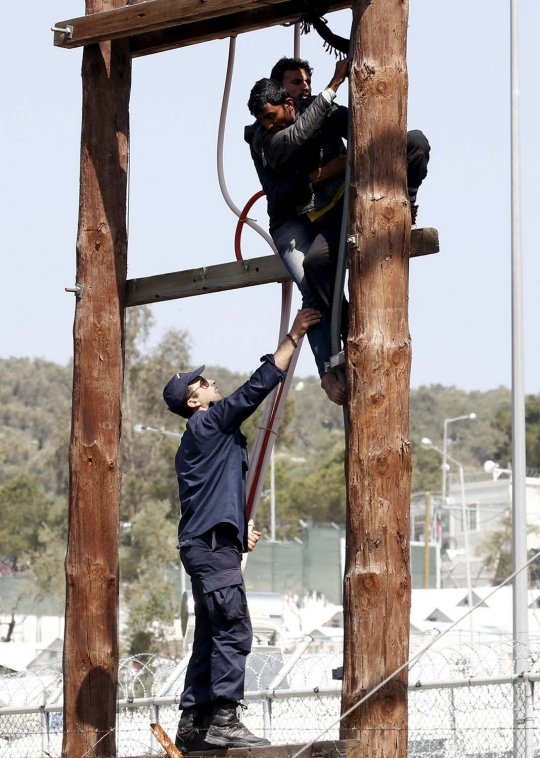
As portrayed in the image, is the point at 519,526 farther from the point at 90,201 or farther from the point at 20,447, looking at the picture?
the point at 20,447

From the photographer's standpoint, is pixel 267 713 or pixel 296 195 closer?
pixel 296 195

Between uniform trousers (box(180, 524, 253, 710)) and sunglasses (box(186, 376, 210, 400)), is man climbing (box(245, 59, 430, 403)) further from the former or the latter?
uniform trousers (box(180, 524, 253, 710))

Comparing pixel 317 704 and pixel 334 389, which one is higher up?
pixel 334 389

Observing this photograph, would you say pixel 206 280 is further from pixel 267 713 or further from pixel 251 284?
pixel 267 713

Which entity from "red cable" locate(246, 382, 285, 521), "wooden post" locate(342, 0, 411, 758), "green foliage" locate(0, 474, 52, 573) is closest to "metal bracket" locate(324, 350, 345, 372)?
"wooden post" locate(342, 0, 411, 758)

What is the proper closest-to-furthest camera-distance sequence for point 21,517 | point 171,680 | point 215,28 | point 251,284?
1. point 251,284
2. point 215,28
3. point 171,680
4. point 21,517

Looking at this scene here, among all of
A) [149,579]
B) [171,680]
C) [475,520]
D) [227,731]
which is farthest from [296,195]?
[475,520]

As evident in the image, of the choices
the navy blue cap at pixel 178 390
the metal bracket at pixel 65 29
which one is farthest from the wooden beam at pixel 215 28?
the navy blue cap at pixel 178 390

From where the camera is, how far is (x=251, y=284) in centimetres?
720

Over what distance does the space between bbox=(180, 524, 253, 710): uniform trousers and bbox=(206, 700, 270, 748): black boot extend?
0.06 m

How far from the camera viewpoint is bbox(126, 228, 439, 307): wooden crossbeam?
709cm

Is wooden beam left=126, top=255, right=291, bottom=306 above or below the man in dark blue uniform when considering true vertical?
above

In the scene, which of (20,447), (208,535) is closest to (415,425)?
(20,447)

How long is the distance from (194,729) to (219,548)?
2.87ft
